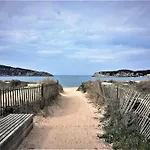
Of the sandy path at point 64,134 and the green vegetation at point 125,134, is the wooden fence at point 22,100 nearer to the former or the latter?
the sandy path at point 64,134

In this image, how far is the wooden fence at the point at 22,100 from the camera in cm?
1280

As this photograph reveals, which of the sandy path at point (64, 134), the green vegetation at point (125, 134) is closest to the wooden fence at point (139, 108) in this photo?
the green vegetation at point (125, 134)

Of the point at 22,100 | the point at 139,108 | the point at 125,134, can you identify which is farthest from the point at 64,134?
the point at 22,100

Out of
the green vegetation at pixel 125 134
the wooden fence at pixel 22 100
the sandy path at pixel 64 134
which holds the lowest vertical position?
the sandy path at pixel 64 134

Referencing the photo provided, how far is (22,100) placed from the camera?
14211 mm

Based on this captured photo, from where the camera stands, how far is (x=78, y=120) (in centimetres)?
1280

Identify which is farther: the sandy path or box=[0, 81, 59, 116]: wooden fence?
box=[0, 81, 59, 116]: wooden fence

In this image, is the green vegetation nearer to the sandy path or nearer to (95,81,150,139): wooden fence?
(95,81,150,139): wooden fence

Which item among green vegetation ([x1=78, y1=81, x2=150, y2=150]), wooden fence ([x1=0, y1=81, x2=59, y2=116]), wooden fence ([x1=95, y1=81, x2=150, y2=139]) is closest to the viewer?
green vegetation ([x1=78, y1=81, x2=150, y2=150])

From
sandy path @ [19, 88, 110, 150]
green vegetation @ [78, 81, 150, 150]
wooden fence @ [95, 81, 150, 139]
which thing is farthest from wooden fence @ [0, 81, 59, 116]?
wooden fence @ [95, 81, 150, 139]

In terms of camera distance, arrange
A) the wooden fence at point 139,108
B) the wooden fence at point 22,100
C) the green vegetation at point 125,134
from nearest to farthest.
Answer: the green vegetation at point 125,134 → the wooden fence at point 139,108 → the wooden fence at point 22,100

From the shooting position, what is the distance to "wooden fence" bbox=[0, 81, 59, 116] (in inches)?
504

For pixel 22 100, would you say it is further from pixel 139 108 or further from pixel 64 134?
pixel 139 108

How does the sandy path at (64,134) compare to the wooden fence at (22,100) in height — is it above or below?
below
